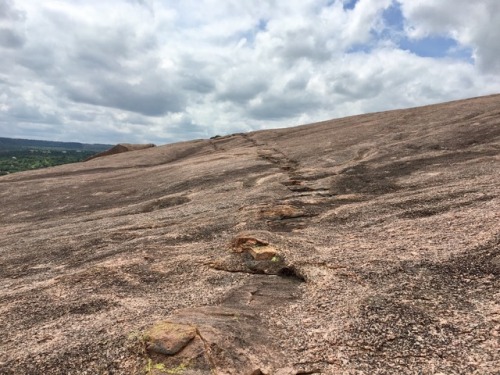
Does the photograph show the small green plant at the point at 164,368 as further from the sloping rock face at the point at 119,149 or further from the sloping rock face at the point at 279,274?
the sloping rock face at the point at 119,149

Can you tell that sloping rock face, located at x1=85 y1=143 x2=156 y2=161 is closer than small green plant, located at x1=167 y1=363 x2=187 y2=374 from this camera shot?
No

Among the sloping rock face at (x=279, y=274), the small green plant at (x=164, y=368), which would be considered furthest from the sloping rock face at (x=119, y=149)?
the small green plant at (x=164, y=368)

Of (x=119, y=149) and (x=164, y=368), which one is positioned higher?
(x=119, y=149)

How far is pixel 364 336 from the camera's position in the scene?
10.2 meters

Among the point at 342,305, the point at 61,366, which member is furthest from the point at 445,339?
the point at 61,366

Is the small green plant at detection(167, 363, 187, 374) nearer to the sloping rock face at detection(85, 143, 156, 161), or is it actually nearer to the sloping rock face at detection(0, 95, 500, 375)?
the sloping rock face at detection(0, 95, 500, 375)

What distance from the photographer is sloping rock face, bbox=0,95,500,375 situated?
9.73m

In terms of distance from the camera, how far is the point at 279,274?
1441cm

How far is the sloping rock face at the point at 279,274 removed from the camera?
9.73 meters

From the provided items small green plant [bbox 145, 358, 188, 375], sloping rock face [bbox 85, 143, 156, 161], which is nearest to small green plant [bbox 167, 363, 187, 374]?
small green plant [bbox 145, 358, 188, 375]

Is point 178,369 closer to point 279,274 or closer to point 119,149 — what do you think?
point 279,274

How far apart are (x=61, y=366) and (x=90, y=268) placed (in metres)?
5.94

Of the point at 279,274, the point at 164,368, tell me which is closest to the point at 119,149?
the point at 279,274

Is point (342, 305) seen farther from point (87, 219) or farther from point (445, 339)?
point (87, 219)
